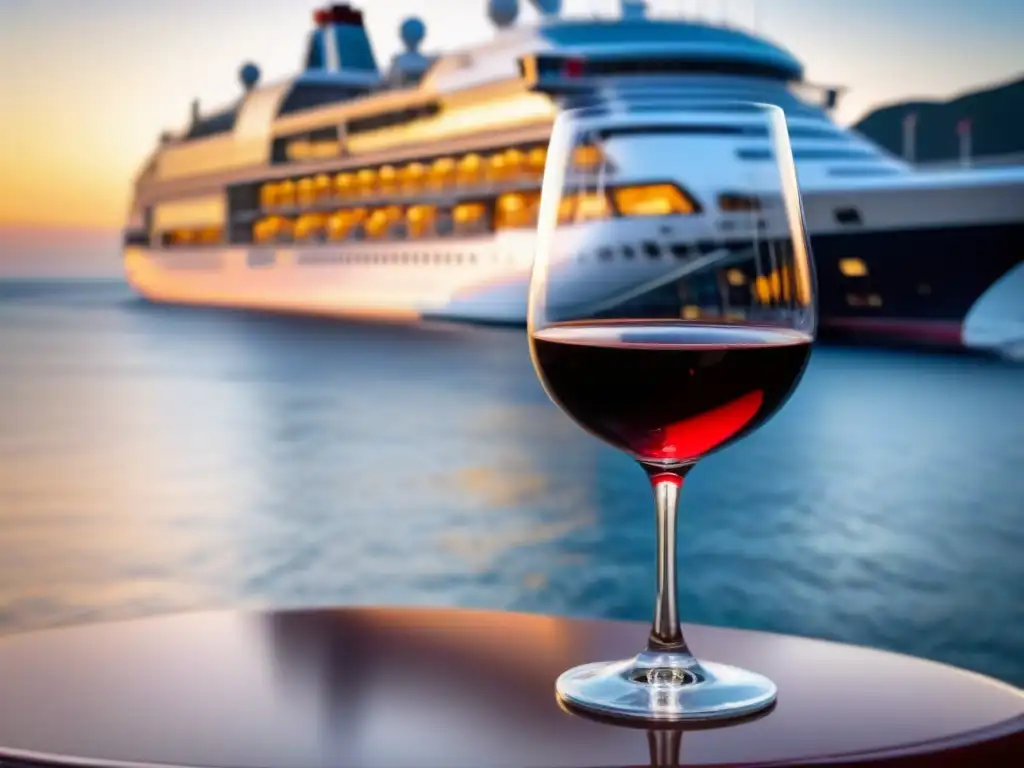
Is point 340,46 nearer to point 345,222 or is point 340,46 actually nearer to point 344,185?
point 344,185

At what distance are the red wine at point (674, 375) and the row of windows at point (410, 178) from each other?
2021 cm

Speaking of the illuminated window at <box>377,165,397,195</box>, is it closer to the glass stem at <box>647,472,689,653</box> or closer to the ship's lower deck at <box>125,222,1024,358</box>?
the ship's lower deck at <box>125,222,1024,358</box>

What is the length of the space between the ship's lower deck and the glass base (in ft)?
48.7

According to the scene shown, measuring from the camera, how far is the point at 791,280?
0.78 meters

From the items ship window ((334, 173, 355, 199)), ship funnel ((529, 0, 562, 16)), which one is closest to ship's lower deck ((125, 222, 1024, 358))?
ship window ((334, 173, 355, 199))

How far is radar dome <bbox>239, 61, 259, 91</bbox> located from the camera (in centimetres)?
3944

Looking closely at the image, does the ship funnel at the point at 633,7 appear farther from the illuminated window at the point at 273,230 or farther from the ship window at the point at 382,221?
the illuminated window at the point at 273,230

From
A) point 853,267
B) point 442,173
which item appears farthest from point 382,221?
point 853,267

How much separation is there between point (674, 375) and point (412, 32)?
31365 millimetres

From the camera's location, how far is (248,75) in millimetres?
39812

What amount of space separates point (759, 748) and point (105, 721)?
12.1 inches

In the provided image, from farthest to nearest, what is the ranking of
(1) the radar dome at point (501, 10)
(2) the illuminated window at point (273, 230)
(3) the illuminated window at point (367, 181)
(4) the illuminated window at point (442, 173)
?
1. (2) the illuminated window at point (273, 230)
2. (3) the illuminated window at point (367, 181)
3. (1) the radar dome at point (501, 10)
4. (4) the illuminated window at point (442, 173)

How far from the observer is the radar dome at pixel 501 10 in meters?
25.1

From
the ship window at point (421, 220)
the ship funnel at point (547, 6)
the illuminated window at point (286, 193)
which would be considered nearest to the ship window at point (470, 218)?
the ship window at point (421, 220)
